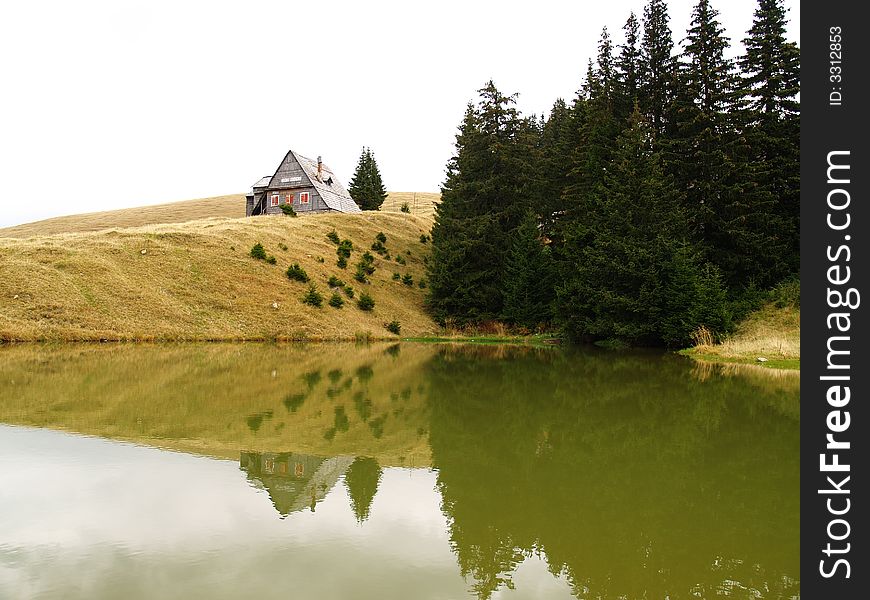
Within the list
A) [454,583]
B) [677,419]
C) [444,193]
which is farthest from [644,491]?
[444,193]

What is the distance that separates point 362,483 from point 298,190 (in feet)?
197

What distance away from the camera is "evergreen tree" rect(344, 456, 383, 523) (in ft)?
23.1

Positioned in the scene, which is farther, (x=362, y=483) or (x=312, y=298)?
(x=312, y=298)

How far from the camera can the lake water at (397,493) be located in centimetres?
519

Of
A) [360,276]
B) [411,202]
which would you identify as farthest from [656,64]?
[411,202]

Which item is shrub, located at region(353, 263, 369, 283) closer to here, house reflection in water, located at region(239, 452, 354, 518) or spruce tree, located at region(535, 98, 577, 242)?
spruce tree, located at region(535, 98, 577, 242)

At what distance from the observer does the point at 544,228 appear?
44625 millimetres

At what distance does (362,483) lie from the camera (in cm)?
816

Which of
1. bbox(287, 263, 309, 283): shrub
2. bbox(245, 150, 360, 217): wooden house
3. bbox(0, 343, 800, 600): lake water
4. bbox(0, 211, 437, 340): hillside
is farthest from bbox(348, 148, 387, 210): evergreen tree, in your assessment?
bbox(0, 343, 800, 600): lake water

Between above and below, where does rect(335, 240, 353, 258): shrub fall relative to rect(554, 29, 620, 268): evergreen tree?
below

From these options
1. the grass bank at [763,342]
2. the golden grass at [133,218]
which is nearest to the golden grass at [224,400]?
the grass bank at [763,342]

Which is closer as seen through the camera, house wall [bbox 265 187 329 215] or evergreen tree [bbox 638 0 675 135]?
evergreen tree [bbox 638 0 675 135]

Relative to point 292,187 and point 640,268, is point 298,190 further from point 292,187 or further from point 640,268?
point 640,268

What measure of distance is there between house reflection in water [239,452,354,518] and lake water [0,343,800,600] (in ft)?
0.15
